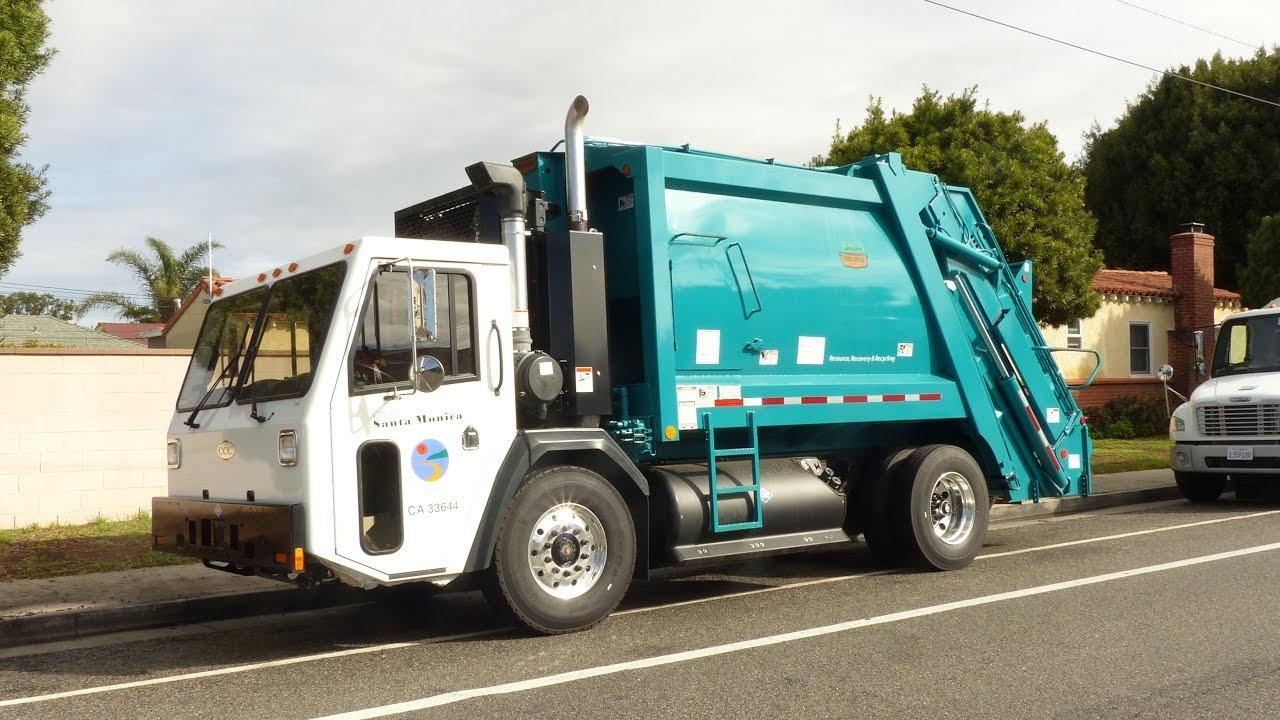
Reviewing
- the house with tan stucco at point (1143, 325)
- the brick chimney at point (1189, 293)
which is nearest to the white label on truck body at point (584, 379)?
→ the house with tan stucco at point (1143, 325)

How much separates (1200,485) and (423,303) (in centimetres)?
1069

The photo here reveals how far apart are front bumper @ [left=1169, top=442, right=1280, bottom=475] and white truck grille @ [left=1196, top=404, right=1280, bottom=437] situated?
0.52ft

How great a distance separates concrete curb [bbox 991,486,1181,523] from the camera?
39.2ft

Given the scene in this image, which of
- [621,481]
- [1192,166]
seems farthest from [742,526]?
[1192,166]

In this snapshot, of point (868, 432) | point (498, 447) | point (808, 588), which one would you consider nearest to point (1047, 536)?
point (868, 432)

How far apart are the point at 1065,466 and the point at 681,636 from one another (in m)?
4.69

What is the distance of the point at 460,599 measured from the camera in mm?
8117

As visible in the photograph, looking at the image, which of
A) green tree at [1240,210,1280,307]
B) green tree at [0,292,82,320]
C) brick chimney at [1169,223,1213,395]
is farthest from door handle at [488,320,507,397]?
green tree at [0,292,82,320]

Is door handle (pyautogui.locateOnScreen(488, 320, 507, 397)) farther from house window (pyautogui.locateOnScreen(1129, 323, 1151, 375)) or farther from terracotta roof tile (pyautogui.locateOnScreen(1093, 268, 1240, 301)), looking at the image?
house window (pyautogui.locateOnScreen(1129, 323, 1151, 375))

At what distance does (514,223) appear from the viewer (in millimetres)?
6734

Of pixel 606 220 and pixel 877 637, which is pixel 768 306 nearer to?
pixel 606 220

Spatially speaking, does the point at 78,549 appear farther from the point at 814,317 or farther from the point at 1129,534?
the point at 1129,534

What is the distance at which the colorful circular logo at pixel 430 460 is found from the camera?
6.04 metres

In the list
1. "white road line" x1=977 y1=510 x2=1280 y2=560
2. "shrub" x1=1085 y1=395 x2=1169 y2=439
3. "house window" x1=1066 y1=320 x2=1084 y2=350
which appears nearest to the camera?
"white road line" x1=977 y1=510 x2=1280 y2=560
